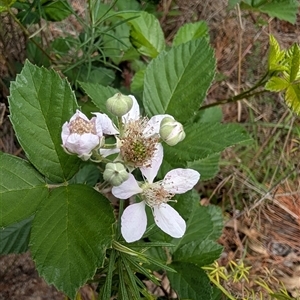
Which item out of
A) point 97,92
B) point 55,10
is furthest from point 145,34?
point 97,92

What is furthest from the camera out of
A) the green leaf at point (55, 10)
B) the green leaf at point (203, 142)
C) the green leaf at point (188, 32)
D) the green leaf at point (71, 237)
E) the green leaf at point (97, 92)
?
the green leaf at point (188, 32)

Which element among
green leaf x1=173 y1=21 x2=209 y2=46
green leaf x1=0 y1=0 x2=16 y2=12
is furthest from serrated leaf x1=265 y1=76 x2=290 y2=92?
green leaf x1=0 y1=0 x2=16 y2=12

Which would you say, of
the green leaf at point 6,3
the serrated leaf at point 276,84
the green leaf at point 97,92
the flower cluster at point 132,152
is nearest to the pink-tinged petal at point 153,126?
the flower cluster at point 132,152

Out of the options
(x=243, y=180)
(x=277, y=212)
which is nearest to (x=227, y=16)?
(x=243, y=180)

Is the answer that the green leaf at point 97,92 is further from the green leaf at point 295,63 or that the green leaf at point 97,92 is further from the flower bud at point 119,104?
the green leaf at point 295,63

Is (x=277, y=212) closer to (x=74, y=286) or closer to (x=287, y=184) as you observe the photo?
(x=287, y=184)
